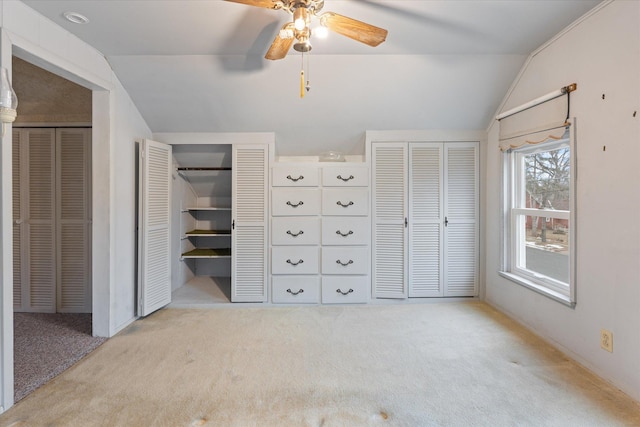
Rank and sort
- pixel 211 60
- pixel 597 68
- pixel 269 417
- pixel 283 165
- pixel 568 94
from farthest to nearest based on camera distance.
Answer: pixel 283 165
pixel 211 60
pixel 568 94
pixel 597 68
pixel 269 417

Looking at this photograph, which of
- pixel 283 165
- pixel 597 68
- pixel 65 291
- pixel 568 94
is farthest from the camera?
pixel 283 165

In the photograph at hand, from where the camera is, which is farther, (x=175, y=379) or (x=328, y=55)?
(x=328, y=55)

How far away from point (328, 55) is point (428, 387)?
2.57 meters

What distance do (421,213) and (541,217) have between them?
1041mm

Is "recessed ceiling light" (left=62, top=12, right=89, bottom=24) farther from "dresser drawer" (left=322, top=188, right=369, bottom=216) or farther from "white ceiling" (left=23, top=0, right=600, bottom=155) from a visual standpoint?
"dresser drawer" (left=322, top=188, right=369, bottom=216)

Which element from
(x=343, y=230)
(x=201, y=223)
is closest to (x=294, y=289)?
(x=343, y=230)

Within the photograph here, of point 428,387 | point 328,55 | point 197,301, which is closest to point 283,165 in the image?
point 328,55

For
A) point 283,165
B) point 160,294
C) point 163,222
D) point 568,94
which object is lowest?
point 160,294

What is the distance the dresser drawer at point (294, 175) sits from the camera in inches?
128

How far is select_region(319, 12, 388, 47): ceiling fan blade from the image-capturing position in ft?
5.23

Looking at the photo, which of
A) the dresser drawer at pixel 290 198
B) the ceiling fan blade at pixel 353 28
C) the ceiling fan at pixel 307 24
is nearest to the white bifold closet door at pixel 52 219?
the dresser drawer at pixel 290 198

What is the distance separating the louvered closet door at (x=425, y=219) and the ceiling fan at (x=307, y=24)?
5.76 ft

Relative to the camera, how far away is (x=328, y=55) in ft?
8.73

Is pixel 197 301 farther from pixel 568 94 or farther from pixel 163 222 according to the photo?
pixel 568 94
